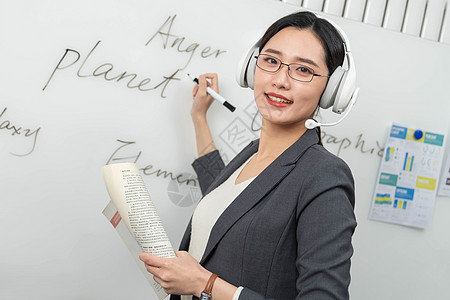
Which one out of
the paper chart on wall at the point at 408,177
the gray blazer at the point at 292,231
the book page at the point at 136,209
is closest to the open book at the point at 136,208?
the book page at the point at 136,209

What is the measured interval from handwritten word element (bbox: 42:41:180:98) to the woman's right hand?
0.06m

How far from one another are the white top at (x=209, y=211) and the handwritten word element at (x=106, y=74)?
0.30 meters

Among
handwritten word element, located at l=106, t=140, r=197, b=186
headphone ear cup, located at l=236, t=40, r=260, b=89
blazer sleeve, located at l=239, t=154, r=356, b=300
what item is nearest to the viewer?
blazer sleeve, located at l=239, t=154, r=356, b=300

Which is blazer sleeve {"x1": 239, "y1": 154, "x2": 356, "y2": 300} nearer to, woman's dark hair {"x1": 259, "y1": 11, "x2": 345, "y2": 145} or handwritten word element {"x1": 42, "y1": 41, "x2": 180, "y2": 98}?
woman's dark hair {"x1": 259, "y1": 11, "x2": 345, "y2": 145}

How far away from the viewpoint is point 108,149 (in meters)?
1.08

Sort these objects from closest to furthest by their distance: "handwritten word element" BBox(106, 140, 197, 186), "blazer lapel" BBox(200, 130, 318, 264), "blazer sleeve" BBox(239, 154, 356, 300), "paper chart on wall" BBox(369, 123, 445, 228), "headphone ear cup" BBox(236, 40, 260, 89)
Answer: "blazer sleeve" BBox(239, 154, 356, 300), "blazer lapel" BBox(200, 130, 318, 264), "headphone ear cup" BBox(236, 40, 260, 89), "handwritten word element" BBox(106, 140, 197, 186), "paper chart on wall" BBox(369, 123, 445, 228)

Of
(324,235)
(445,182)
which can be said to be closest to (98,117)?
(324,235)

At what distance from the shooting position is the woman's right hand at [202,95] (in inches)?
43.4

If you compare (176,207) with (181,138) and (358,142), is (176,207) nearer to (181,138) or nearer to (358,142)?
(181,138)

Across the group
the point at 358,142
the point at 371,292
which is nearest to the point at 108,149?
the point at 358,142

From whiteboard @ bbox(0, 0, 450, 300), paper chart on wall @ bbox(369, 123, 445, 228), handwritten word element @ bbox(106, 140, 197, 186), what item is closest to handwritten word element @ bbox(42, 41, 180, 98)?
whiteboard @ bbox(0, 0, 450, 300)

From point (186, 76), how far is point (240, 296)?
56cm

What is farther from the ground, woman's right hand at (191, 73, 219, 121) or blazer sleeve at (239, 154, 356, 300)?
woman's right hand at (191, 73, 219, 121)

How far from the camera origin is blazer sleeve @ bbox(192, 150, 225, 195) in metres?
1.12
